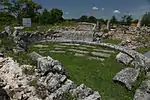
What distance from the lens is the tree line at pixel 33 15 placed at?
52.5m

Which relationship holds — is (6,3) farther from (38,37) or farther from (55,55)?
(55,55)

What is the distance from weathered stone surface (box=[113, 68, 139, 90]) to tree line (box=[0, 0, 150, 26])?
32.6 meters

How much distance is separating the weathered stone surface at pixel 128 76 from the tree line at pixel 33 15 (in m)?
32.6

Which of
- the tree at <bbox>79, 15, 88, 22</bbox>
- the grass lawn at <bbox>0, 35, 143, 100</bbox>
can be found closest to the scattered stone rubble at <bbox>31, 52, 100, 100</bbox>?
the grass lawn at <bbox>0, 35, 143, 100</bbox>

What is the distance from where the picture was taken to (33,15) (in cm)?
5891

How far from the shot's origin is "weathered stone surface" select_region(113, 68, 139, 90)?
17.7m

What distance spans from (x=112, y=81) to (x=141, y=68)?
7.76 ft

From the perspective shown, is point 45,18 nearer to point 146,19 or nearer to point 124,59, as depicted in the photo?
point 146,19

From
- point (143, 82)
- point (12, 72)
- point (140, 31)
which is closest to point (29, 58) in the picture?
point (12, 72)

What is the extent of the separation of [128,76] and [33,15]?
140ft

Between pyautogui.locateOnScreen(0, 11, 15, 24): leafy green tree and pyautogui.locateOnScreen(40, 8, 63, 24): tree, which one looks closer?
pyautogui.locateOnScreen(40, 8, 63, 24): tree

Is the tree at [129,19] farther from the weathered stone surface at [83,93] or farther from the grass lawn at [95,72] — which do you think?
the weathered stone surface at [83,93]

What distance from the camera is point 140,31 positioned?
39312 millimetres

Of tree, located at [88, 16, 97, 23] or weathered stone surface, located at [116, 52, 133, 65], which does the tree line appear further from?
weathered stone surface, located at [116, 52, 133, 65]
